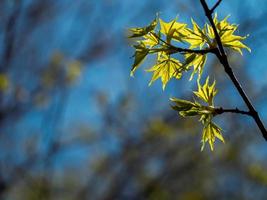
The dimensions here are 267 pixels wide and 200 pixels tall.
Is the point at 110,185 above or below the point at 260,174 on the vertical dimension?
above

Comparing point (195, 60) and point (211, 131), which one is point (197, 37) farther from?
point (211, 131)

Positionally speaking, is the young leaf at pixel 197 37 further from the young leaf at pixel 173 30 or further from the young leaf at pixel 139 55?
the young leaf at pixel 139 55

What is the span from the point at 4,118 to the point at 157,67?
522 centimetres

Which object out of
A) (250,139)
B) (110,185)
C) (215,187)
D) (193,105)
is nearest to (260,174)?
(250,139)

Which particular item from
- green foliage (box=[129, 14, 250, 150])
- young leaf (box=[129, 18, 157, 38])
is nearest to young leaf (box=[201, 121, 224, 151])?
green foliage (box=[129, 14, 250, 150])

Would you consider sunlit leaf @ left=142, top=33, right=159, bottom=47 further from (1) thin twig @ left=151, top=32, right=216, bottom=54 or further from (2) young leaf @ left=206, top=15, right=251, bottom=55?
(2) young leaf @ left=206, top=15, right=251, bottom=55

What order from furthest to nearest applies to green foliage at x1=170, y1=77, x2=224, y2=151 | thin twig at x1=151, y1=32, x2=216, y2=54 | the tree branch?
1. green foliage at x1=170, y1=77, x2=224, y2=151
2. thin twig at x1=151, y1=32, x2=216, y2=54
3. the tree branch

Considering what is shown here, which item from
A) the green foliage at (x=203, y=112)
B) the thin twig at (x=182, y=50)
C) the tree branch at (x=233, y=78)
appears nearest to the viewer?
the tree branch at (x=233, y=78)

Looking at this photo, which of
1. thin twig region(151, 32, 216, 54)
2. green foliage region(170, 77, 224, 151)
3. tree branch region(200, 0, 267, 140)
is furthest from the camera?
green foliage region(170, 77, 224, 151)

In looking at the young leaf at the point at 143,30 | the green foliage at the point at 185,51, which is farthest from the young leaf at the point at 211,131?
the young leaf at the point at 143,30

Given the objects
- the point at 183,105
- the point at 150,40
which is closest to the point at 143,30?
the point at 150,40

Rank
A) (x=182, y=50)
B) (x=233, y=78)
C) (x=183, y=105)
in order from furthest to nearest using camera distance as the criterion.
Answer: (x=183, y=105) → (x=182, y=50) → (x=233, y=78)

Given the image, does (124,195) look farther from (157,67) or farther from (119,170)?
(157,67)

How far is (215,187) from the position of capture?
303 inches
